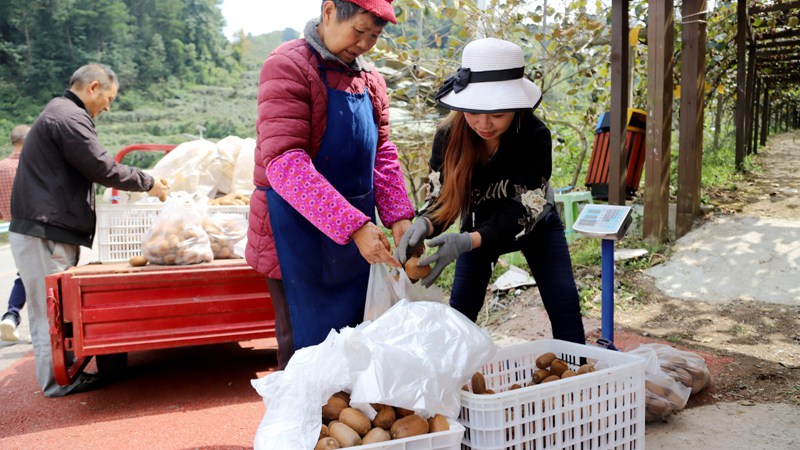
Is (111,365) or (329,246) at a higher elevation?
(329,246)

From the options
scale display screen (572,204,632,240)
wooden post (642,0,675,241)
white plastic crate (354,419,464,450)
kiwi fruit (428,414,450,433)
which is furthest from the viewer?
wooden post (642,0,675,241)

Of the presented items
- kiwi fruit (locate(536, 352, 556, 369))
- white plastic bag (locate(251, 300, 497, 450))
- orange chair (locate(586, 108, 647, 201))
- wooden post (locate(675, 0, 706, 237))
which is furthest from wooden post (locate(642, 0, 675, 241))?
white plastic bag (locate(251, 300, 497, 450))

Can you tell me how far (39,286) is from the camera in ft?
14.3

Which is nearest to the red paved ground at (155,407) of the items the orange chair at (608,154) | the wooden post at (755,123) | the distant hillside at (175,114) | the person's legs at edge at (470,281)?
the person's legs at edge at (470,281)

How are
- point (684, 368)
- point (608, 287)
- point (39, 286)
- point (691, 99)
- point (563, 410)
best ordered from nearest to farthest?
1. point (563, 410)
2. point (608, 287)
3. point (684, 368)
4. point (39, 286)
5. point (691, 99)

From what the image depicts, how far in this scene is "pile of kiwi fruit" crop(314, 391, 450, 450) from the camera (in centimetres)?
190

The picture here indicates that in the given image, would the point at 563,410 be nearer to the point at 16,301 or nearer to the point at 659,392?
the point at 659,392

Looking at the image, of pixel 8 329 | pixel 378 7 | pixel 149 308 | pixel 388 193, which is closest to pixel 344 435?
pixel 388 193

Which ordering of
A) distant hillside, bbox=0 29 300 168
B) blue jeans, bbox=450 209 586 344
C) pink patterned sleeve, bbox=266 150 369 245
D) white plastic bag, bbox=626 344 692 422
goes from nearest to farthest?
1. pink patterned sleeve, bbox=266 150 369 245
2. blue jeans, bbox=450 209 586 344
3. white plastic bag, bbox=626 344 692 422
4. distant hillside, bbox=0 29 300 168

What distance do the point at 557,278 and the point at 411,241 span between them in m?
0.80

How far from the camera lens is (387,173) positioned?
2.84 metres

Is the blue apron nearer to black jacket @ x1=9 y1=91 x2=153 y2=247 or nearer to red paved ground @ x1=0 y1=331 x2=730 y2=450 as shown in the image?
red paved ground @ x1=0 y1=331 x2=730 y2=450

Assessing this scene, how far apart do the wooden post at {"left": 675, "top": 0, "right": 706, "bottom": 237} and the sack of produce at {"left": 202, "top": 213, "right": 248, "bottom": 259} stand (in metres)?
4.16

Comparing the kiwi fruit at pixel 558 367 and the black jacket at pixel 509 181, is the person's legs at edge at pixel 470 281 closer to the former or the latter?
the black jacket at pixel 509 181
